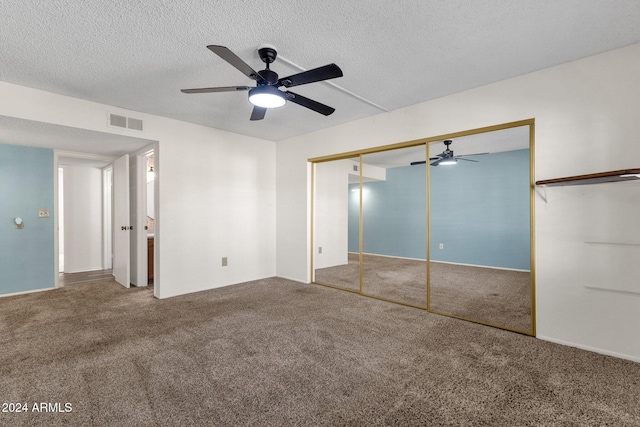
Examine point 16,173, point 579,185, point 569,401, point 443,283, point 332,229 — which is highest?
point 16,173

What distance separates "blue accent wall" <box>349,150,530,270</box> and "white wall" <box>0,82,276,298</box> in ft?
5.80

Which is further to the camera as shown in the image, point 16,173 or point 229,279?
point 229,279

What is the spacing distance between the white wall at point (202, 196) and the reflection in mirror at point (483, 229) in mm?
2981

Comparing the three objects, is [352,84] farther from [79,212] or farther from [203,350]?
[79,212]

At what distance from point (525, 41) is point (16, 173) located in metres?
6.56

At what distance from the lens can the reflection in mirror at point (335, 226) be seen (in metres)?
4.71

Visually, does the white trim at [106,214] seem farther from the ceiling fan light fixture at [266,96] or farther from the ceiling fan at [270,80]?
the ceiling fan light fixture at [266,96]

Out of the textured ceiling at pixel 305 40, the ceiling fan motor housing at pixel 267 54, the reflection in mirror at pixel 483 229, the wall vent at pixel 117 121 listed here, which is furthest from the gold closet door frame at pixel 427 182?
the wall vent at pixel 117 121

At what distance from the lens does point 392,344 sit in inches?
105

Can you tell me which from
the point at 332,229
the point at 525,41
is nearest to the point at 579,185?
the point at 525,41

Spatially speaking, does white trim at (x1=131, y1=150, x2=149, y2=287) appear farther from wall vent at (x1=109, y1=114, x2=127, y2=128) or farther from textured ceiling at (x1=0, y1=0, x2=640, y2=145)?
textured ceiling at (x1=0, y1=0, x2=640, y2=145)

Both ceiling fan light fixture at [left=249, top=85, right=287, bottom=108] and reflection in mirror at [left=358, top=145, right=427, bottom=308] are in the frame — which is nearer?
ceiling fan light fixture at [left=249, top=85, right=287, bottom=108]

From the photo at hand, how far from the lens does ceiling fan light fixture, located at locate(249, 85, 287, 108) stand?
94.8 inches

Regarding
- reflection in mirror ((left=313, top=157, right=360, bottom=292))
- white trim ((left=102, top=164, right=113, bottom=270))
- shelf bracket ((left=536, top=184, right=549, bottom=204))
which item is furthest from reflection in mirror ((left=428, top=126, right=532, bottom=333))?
white trim ((left=102, top=164, right=113, bottom=270))
